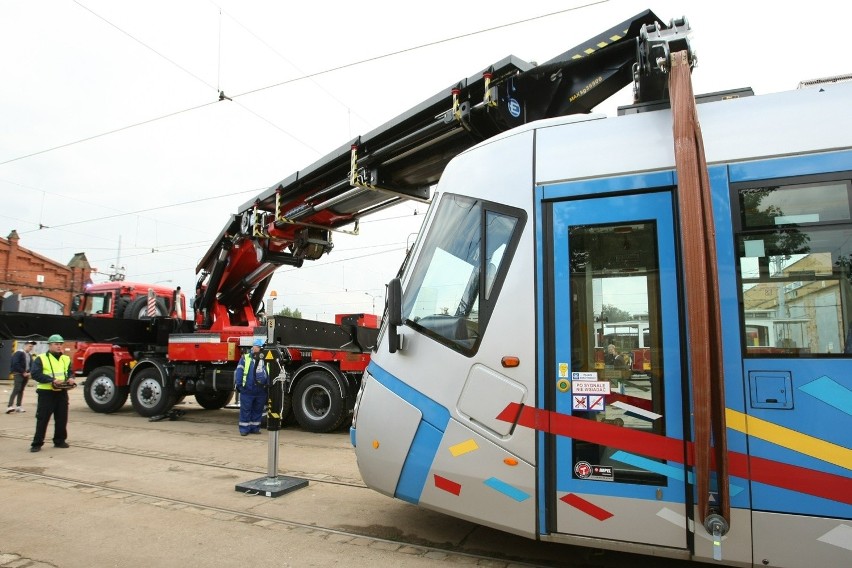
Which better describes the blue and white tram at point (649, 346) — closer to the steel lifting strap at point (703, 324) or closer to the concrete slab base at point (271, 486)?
the steel lifting strap at point (703, 324)

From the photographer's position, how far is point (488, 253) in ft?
13.1

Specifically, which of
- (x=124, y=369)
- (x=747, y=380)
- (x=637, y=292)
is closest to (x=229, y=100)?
(x=124, y=369)

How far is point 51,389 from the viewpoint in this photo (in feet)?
28.0

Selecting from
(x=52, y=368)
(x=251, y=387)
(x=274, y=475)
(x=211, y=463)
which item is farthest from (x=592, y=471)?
(x=52, y=368)

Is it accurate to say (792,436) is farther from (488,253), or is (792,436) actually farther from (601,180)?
(488,253)

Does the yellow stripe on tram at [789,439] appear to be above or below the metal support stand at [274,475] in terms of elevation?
above

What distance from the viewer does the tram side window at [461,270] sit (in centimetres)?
391

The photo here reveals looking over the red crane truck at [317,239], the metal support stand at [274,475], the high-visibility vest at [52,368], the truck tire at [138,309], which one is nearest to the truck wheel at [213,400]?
the red crane truck at [317,239]

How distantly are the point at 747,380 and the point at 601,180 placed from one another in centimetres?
150

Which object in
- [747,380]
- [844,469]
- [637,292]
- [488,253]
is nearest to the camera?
[844,469]

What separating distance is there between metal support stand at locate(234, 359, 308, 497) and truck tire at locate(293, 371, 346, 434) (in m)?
3.21

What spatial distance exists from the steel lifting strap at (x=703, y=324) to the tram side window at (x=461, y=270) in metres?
1.09

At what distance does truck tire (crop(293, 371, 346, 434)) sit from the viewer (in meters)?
9.79

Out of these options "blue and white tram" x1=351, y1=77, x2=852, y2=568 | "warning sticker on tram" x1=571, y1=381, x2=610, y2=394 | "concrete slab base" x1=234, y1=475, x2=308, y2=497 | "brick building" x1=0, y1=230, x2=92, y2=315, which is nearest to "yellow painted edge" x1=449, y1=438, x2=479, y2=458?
"blue and white tram" x1=351, y1=77, x2=852, y2=568
